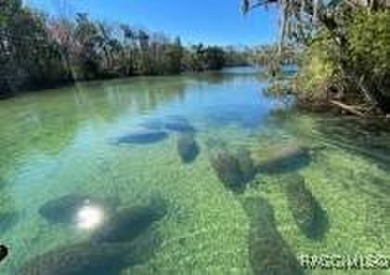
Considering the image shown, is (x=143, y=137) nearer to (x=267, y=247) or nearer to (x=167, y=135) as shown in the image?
(x=167, y=135)

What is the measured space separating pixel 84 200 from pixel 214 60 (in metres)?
59.6

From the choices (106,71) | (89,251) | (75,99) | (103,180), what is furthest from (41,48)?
(89,251)

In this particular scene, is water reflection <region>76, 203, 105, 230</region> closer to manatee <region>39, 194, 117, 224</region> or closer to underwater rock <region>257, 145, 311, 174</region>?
manatee <region>39, 194, 117, 224</region>

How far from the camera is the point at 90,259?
516 cm

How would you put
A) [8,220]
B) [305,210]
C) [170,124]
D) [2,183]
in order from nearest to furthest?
[305,210] < [8,220] < [2,183] < [170,124]

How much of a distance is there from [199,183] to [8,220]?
324cm

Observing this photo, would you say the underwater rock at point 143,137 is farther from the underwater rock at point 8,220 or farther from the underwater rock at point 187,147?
the underwater rock at point 8,220

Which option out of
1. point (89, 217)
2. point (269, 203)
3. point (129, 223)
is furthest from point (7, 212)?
point (269, 203)

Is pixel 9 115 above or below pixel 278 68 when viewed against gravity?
below

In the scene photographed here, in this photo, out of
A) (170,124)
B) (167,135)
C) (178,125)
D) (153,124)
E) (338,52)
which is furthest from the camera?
(153,124)

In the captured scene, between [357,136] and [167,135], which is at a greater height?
[357,136]

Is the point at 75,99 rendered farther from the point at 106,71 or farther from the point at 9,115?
the point at 106,71

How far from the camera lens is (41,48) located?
125 feet

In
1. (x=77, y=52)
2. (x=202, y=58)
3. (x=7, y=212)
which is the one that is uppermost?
(x=7, y=212)
